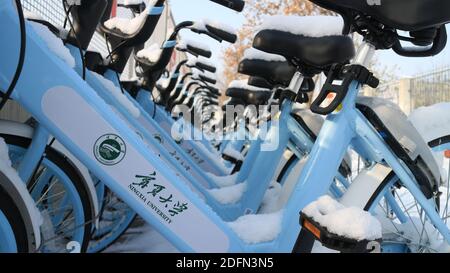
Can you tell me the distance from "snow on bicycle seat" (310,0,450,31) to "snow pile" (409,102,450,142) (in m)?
0.43

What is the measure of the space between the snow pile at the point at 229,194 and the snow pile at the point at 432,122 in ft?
2.87

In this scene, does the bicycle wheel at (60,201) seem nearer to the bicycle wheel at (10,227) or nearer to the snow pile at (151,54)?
the bicycle wheel at (10,227)

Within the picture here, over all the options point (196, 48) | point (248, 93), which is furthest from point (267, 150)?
point (248, 93)

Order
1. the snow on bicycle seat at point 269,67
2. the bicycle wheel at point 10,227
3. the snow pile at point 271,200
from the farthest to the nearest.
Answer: the snow on bicycle seat at point 269,67, the snow pile at point 271,200, the bicycle wheel at point 10,227

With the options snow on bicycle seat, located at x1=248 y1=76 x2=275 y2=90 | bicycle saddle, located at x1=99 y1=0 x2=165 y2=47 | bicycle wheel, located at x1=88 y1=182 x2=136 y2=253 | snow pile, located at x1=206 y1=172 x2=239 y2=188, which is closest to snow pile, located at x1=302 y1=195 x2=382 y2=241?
bicycle saddle, located at x1=99 y1=0 x2=165 y2=47

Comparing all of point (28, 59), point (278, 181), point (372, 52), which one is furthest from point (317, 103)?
point (278, 181)

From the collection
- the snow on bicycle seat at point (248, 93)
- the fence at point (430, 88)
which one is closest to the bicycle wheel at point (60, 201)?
the snow on bicycle seat at point (248, 93)

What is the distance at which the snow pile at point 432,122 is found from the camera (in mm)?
1497

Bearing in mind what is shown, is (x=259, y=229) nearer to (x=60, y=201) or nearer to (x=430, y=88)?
(x=60, y=201)

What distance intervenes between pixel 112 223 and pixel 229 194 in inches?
22.5

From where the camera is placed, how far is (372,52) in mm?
1296

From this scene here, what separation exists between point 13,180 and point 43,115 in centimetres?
16

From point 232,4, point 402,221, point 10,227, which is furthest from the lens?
point 402,221

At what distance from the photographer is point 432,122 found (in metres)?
1.51
